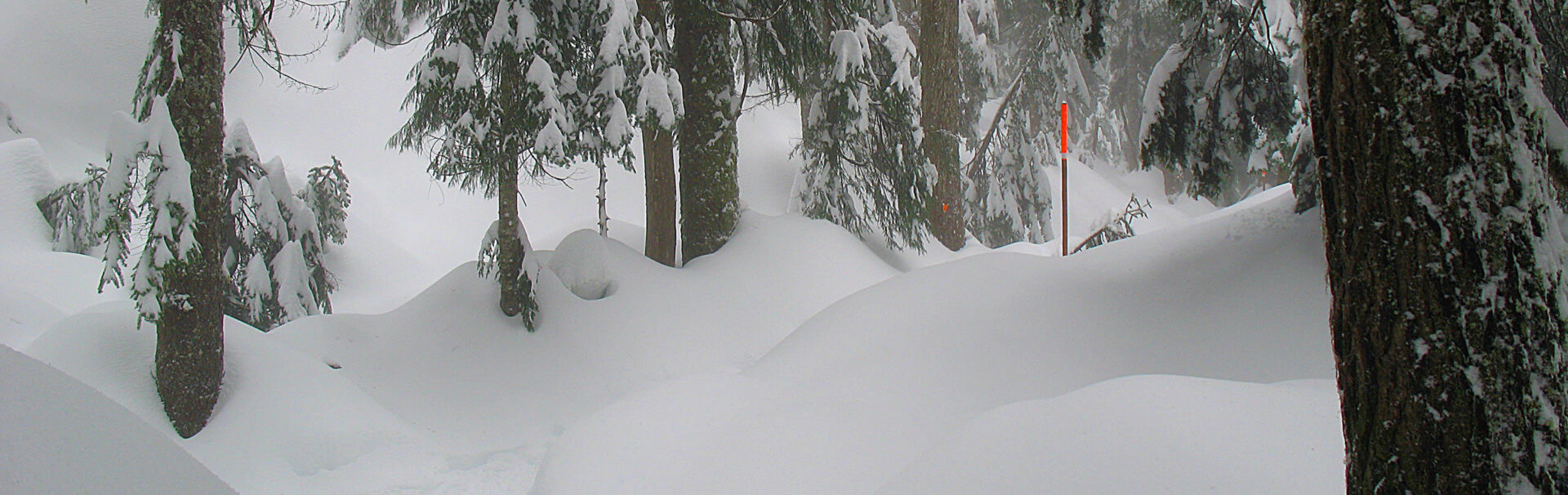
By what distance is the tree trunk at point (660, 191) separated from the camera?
27.2ft

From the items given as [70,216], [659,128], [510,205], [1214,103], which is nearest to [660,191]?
[659,128]

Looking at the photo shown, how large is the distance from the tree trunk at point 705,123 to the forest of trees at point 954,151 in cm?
2

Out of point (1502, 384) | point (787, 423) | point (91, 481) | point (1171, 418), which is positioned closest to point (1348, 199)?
point (1502, 384)

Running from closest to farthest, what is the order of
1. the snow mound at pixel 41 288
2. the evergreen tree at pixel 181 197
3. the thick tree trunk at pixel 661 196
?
the evergreen tree at pixel 181 197
the thick tree trunk at pixel 661 196
the snow mound at pixel 41 288

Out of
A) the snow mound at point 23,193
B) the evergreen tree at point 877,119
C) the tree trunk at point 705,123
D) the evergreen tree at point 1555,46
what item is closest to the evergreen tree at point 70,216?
the snow mound at point 23,193

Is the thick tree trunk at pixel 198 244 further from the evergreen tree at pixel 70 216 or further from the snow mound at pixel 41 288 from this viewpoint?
the evergreen tree at pixel 70 216

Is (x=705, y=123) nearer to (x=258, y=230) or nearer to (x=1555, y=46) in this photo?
(x=258, y=230)

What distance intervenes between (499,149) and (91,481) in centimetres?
624

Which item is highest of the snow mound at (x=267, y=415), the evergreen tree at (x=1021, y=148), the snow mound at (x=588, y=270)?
the evergreen tree at (x=1021, y=148)

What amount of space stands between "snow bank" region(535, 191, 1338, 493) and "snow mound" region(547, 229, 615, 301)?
308 centimetres

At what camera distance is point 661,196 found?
27.8 ft

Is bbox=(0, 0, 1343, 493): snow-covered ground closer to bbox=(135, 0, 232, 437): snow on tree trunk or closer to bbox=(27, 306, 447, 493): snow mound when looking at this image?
bbox=(27, 306, 447, 493): snow mound

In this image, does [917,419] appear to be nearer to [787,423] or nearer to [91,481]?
[787,423]

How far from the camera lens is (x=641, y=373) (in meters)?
7.30
